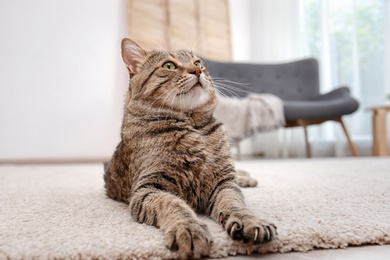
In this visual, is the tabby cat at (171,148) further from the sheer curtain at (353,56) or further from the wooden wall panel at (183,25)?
the sheer curtain at (353,56)

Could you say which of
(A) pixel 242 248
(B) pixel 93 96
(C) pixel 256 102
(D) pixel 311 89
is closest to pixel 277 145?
(D) pixel 311 89

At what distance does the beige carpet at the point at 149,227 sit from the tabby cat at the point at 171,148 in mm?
62

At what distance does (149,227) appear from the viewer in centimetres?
81

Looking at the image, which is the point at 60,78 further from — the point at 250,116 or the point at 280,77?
the point at 280,77

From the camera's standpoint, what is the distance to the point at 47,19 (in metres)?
3.58

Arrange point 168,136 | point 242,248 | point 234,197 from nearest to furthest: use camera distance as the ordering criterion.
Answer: point 242,248, point 234,197, point 168,136

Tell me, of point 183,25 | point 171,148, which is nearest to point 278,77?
point 183,25

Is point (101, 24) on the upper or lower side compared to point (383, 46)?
upper

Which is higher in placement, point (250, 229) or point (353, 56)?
point (353, 56)

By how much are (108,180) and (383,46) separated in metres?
3.45

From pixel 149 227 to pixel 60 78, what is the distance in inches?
126

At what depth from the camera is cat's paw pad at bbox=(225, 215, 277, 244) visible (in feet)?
2.22

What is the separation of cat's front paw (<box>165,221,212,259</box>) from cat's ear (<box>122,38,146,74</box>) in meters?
0.64

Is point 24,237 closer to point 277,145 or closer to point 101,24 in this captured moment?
point 101,24
